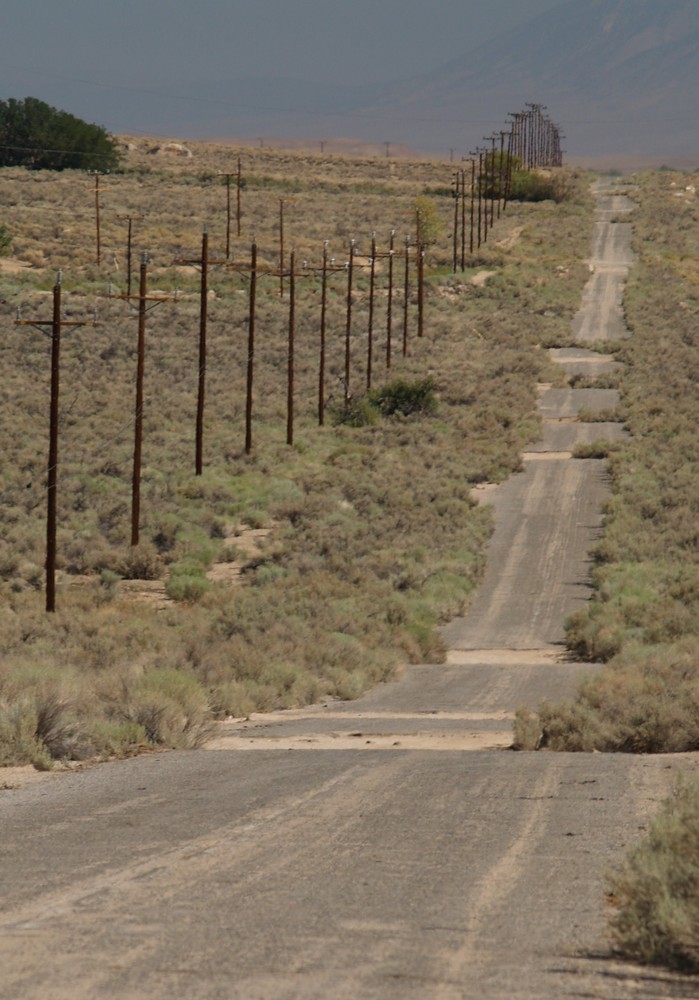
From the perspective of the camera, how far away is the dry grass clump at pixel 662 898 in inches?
293

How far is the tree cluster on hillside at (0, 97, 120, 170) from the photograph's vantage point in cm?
13725

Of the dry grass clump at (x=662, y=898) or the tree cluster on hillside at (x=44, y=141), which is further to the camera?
the tree cluster on hillside at (x=44, y=141)

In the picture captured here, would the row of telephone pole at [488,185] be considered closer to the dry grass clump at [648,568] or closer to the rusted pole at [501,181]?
the rusted pole at [501,181]

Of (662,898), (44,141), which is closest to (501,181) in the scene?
(44,141)

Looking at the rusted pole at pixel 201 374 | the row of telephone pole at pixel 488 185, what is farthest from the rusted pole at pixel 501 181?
the rusted pole at pixel 201 374

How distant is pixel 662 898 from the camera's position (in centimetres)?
777

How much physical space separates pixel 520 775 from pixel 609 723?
9.65ft

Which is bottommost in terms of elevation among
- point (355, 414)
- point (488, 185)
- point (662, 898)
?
point (355, 414)

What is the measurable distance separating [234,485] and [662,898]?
38.5 m

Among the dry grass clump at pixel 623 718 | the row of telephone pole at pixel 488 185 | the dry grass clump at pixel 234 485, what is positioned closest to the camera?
the dry grass clump at pixel 623 718

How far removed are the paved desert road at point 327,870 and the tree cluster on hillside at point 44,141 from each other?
126 metres

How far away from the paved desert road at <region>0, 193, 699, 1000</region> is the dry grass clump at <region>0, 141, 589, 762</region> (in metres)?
2.62

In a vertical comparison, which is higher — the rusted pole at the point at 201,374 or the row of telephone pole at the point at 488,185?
the row of telephone pole at the point at 488,185

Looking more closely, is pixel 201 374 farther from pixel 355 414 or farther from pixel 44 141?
pixel 44 141
